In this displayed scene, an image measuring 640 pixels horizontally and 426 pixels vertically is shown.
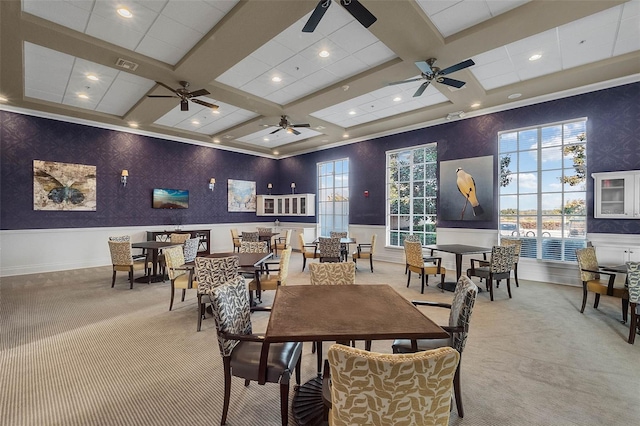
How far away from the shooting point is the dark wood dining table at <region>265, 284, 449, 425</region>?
5.19 feet

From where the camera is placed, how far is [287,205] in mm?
11102

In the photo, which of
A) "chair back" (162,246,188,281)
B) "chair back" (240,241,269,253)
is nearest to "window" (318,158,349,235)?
"chair back" (240,241,269,253)

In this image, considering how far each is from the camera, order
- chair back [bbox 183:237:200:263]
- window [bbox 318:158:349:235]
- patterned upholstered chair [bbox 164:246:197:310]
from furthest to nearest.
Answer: window [bbox 318:158:349:235], chair back [bbox 183:237:200:263], patterned upholstered chair [bbox 164:246:197:310]

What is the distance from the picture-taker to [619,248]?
16.4 ft

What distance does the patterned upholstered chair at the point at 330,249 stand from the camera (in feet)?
20.1

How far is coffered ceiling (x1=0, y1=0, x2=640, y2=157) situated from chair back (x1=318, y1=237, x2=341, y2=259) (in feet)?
9.79

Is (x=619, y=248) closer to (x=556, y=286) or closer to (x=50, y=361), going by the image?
(x=556, y=286)

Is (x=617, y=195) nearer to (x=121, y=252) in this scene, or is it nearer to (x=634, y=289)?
(x=634, y=289)

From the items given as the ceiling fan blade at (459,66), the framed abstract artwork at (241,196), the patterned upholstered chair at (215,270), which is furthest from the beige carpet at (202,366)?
the framed abstract artwork at (241,196)

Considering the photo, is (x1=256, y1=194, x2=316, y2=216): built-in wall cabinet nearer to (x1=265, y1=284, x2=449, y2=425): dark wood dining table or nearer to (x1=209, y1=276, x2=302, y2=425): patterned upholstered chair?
(x1=265, y1=284, x2=449, y2=425): dark wood dining table

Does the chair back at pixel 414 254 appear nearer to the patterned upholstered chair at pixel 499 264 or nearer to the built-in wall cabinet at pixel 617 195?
the patterned upholstered chair at pixel 499 264

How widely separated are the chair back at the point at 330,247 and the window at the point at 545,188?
378 centimetres

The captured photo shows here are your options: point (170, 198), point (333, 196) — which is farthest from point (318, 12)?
point (170, 198)

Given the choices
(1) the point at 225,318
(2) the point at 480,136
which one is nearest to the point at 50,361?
(1) the point at 225,318
